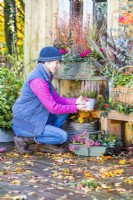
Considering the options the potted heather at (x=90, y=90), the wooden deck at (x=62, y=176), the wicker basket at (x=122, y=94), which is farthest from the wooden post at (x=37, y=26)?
the wooden deck at (x=62, y=176)

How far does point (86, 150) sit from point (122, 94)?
0.79m

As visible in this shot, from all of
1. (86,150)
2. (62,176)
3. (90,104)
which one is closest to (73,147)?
(86,150)

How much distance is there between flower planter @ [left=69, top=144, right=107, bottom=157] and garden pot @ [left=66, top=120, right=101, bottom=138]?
0.96ft

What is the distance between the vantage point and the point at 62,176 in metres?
5.09

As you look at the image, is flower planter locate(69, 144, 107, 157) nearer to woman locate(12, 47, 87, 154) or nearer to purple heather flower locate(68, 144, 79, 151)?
purple heather flower locate(68, 144, 79, 151)

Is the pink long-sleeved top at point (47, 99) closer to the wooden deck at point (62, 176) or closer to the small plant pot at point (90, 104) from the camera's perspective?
the small plant pot at point (90, 104)

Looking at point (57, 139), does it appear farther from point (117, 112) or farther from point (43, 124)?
point (117, 112)

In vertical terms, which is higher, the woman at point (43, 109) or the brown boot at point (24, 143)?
the woman at point (43, 109)

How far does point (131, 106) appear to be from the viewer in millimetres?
6070

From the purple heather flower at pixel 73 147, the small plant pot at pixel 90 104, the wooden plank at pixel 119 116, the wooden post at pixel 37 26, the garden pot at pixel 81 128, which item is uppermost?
the wooden post at pixel 37 26

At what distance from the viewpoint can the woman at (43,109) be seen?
621 centimetres

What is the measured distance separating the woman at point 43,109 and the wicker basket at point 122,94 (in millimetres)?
382

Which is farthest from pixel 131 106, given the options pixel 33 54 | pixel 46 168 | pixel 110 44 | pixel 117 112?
pixel 33 54

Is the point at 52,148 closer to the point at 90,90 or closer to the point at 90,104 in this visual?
the point at 90,104
